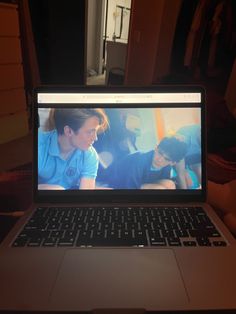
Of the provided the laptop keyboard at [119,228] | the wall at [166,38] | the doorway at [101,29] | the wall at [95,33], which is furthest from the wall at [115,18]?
the laptop keyboard at [119,228]

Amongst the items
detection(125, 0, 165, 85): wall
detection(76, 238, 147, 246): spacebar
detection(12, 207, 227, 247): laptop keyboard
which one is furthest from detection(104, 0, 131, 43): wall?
detection(76, 238, 147, 246): spacebar

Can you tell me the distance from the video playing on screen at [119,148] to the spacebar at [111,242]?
0.16 m

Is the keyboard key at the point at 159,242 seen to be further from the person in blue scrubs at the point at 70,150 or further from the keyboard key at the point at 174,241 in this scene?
the person in blue scrubs at the point at 70,150

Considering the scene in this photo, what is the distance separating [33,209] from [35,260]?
19 centimetres

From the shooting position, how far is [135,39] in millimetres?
3365

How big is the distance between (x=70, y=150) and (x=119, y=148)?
118 millimetres

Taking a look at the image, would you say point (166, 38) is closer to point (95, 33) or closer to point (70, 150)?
point (70, 150)

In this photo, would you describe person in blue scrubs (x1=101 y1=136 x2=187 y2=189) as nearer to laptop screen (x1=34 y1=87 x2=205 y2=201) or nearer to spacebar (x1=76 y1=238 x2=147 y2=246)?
laptop screen (x1=34 y1=87 x2=205 y2=201)

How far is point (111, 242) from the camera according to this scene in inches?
24.4

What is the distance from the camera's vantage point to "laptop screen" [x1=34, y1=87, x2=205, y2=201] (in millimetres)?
766

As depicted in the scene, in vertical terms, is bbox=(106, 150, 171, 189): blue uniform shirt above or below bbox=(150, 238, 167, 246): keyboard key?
above

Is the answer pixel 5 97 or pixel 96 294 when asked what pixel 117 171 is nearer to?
pixel 96 294

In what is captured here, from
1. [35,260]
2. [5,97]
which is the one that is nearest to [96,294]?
[35,260]

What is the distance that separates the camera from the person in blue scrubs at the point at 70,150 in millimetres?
764
